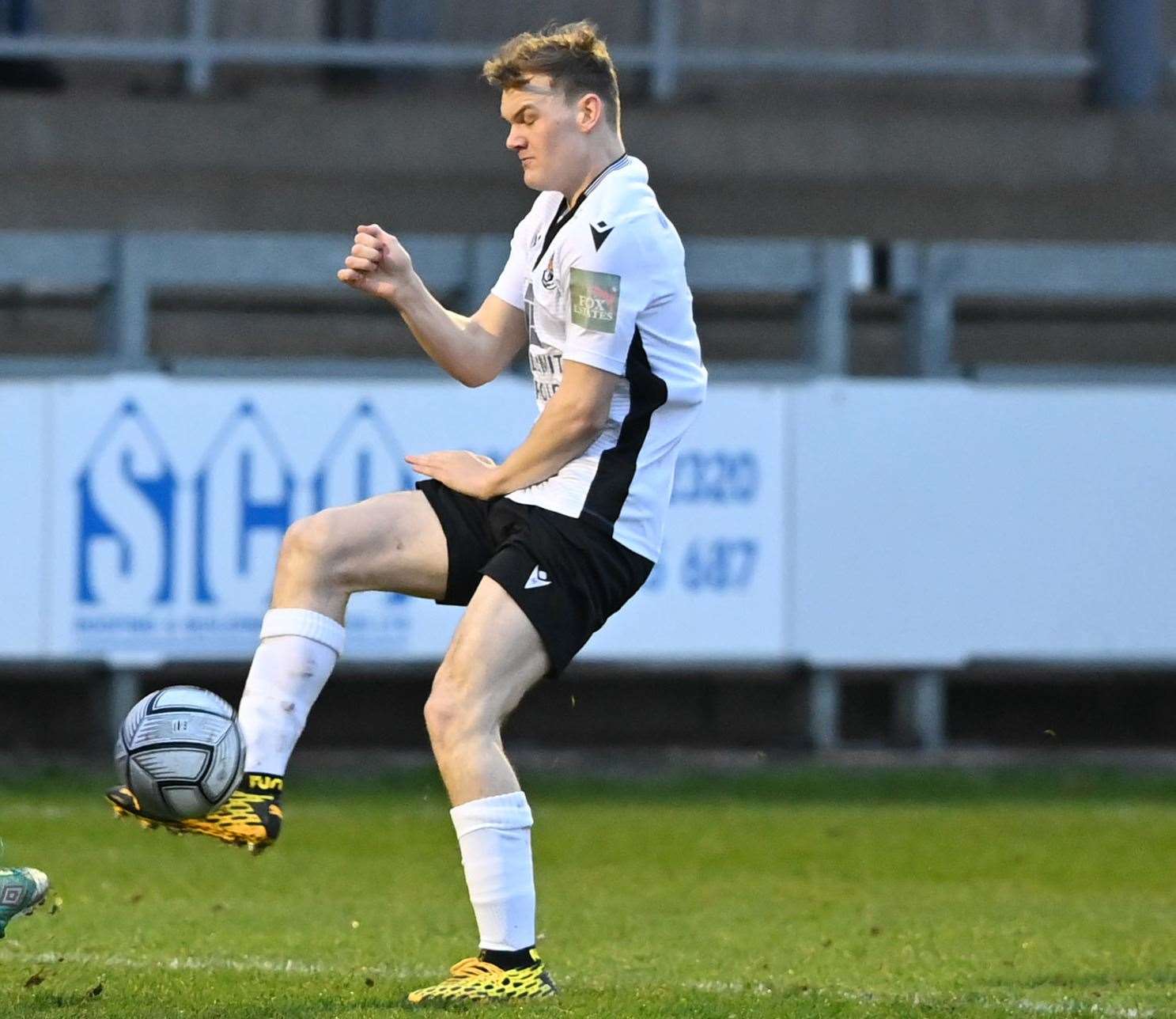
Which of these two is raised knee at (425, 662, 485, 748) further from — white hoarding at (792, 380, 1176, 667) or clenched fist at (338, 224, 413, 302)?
white hoarding at (792, 380, 1176, 667)

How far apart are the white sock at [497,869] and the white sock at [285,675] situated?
1.50 feet

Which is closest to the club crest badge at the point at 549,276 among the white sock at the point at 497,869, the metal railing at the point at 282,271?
the white sock at the point at 497,869

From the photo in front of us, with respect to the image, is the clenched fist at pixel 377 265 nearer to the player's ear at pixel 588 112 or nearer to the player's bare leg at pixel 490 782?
the player's ear at pixel 588 112

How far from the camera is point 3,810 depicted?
31.7 feet

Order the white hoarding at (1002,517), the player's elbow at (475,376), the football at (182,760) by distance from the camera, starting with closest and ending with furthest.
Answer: the football at (182,760) < the player's elbow at (475,376) < the white hoarding at (1002,517)

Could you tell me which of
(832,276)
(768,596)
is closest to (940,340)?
(832,276)

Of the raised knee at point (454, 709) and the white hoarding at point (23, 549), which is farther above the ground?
the raised knee at point (454, 709)

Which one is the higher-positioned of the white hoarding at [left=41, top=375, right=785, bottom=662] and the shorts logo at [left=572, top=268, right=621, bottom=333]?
the shorts logo at [left=572, top=268, right=621, bottom=333]

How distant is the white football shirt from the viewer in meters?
5.29

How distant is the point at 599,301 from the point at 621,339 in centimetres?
10

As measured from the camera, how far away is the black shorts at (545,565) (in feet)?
17.3

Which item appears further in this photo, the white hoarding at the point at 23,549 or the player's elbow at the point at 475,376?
the white hoarding at the point at 23,549

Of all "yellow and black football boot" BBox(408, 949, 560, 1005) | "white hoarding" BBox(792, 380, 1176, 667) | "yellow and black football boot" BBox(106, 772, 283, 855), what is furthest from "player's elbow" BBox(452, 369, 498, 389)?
"white hoarding" BBox(792, 380, 1176, 667)

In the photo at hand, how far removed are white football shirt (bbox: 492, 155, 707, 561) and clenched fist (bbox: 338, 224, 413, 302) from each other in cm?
32
